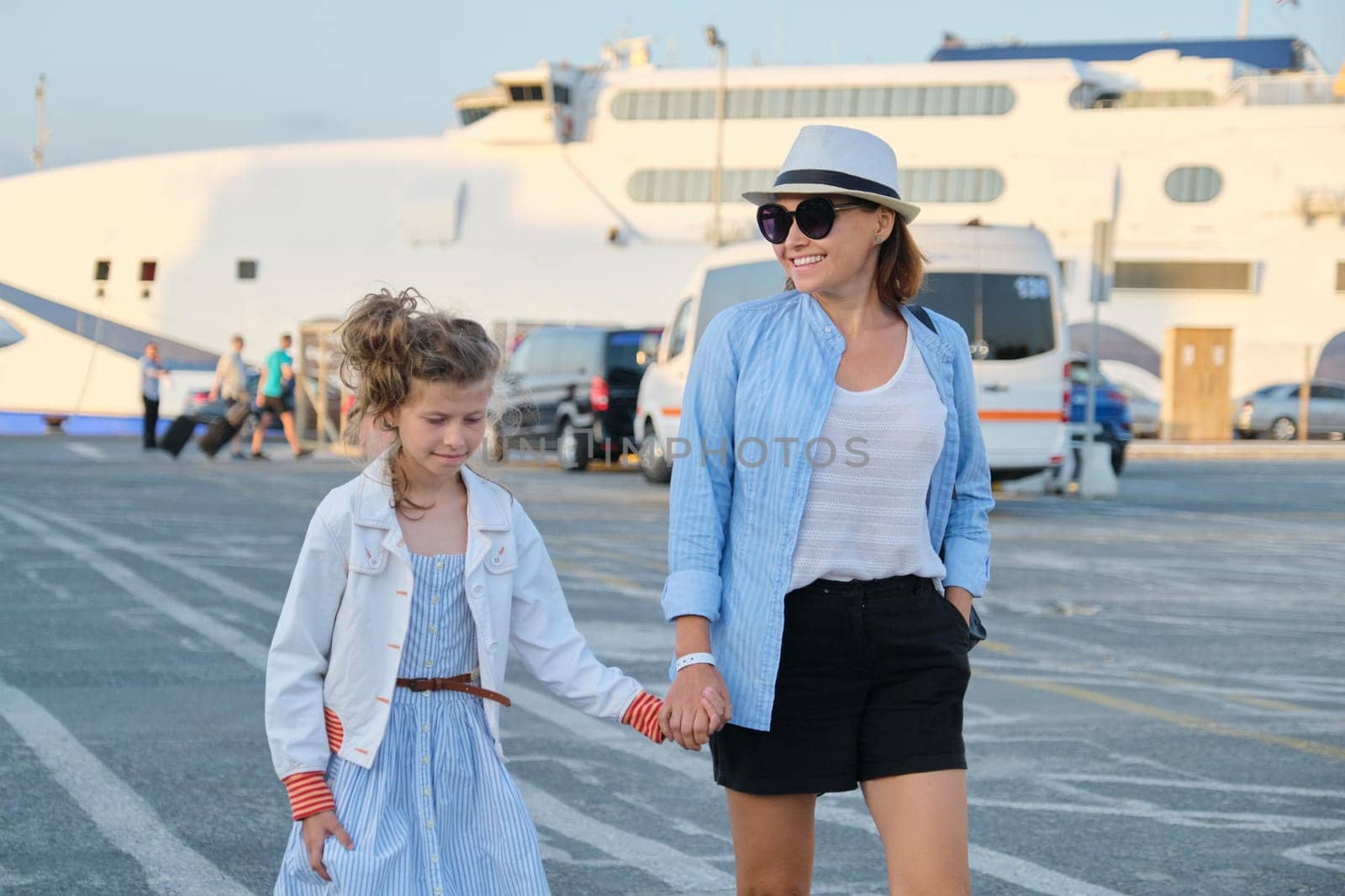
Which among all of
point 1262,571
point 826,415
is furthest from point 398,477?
point 1262,571

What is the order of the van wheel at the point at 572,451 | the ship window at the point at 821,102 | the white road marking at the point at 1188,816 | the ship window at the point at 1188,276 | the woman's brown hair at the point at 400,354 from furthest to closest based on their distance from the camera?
the ship window at the point at 821,102 → the ship window at the point at 1188,276 → the van wheel at the point at 572,451 → the white road marking at the point at 1188,816 → the woman's brown hair at the point at 400,354

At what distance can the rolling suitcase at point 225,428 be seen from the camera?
23.2 metres

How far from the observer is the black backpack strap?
358cm

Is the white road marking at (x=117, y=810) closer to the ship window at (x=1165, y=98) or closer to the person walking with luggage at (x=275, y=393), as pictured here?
the person walking with luggage at (x=275, y=393)

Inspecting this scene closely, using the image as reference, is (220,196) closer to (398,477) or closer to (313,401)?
(313,401)

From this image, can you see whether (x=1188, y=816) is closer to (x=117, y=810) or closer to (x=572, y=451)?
(x=117, y=810)

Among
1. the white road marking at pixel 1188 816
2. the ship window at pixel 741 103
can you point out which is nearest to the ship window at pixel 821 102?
the ship window at pixel 741 103

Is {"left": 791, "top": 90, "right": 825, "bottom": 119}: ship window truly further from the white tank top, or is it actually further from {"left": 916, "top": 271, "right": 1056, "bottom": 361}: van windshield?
the white tank top

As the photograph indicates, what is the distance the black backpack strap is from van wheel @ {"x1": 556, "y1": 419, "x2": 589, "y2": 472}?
1968 cm

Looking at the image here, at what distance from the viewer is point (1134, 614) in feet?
33.4

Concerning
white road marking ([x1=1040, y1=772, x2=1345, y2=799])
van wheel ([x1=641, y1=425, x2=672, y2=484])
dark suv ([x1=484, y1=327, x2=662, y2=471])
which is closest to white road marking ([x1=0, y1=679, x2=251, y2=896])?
white road marking ([x1=1040, y1=772, x2=1345, y2=799])

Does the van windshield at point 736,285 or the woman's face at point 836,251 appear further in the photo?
the van windshield at point 736,285

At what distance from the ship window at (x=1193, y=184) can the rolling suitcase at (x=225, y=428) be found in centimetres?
2486

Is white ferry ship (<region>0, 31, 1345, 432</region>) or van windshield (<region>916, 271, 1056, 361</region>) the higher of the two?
white ferry ship (<region>0, 31, 1345, 432</region>)
